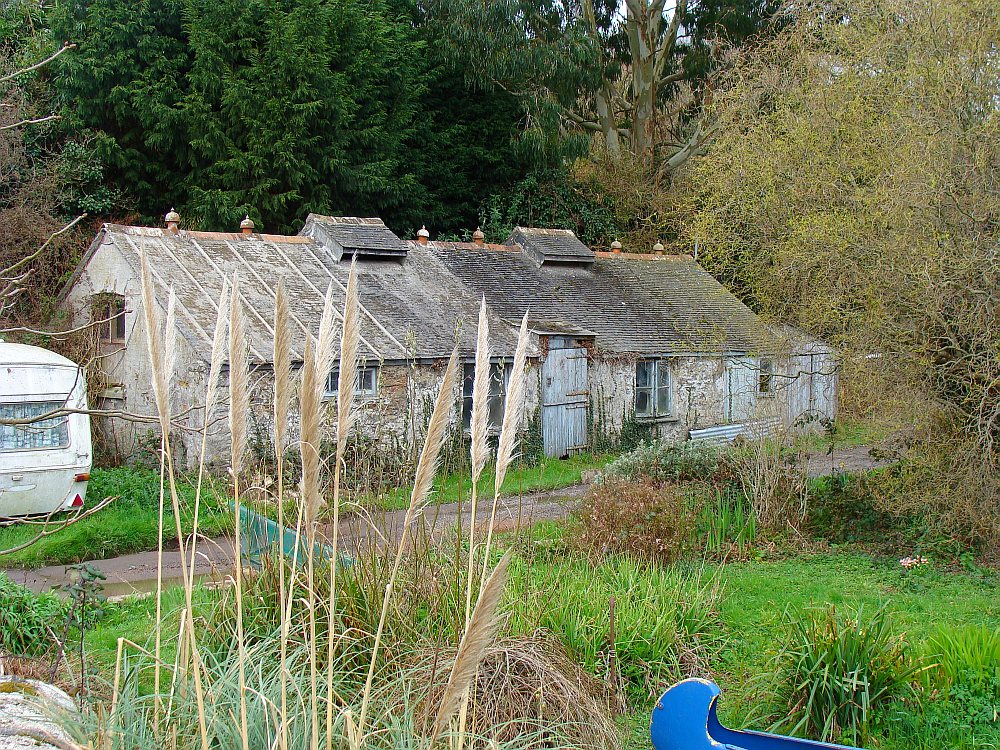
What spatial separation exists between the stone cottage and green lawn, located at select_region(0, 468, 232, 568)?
1.32 meters

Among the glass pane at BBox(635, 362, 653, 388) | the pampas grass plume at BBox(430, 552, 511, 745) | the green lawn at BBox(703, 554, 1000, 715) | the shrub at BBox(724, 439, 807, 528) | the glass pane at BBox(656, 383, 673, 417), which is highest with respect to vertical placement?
the glass pane at BBox(635, 362, 653, 388)

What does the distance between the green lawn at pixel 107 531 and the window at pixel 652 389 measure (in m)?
10.8

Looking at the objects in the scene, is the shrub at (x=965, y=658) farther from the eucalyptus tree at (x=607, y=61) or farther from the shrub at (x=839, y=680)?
the eucalyptus tree at (x=607, y=61)

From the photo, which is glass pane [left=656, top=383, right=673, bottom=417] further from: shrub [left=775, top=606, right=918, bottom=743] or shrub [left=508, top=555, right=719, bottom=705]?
shrub [left=775, top=606, right=918, bottom=743]

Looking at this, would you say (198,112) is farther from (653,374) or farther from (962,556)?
(962,556)

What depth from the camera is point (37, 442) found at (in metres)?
11.4

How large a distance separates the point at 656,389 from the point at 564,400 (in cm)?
298

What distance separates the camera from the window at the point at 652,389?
20.4 metres

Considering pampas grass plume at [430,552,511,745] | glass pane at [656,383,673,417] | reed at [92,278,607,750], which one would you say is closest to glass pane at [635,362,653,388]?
glass pane at [656,383,673,417]

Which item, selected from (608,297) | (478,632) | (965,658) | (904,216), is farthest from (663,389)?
(478,632)

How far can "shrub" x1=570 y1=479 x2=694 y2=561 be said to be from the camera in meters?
9.05

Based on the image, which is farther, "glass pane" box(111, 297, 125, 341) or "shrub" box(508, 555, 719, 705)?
"glass pane" box(111, 297, 125, 341)

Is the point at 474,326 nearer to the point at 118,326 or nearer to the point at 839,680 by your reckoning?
the point at 118,326

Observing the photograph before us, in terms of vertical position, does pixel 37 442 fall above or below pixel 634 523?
above
